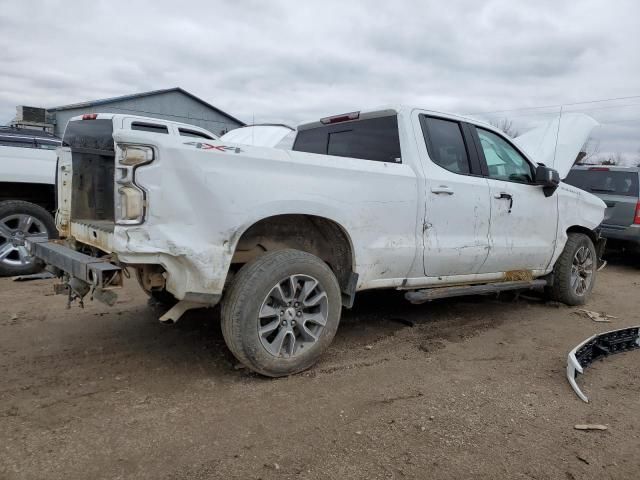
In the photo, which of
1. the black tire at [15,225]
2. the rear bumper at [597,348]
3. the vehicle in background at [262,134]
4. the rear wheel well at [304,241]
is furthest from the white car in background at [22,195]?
the rear bumper at [597,348]

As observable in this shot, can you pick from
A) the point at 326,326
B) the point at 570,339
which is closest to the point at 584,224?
the point at 570,339

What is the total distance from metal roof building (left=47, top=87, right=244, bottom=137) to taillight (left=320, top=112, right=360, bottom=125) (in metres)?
16.8

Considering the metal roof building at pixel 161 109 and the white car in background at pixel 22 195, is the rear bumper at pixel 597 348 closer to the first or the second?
the white car in background at pixel 22 195

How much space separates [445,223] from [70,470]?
10.3 feet

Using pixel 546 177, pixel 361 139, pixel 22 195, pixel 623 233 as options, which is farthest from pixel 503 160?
pixel 22 195

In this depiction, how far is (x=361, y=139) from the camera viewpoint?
4.42m

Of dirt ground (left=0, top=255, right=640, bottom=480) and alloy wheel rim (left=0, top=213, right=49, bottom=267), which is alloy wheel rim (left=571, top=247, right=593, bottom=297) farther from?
alloy wheel rim (left=0, top=213, right=49, bottom=267)

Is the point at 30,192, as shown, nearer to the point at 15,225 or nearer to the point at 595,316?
the point at 15,225

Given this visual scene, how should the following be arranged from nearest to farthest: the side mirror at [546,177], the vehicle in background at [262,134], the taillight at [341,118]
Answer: the taillight at [341,118], the side mirror at [546,177], the vehicle in background at [262,134]

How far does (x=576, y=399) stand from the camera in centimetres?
330

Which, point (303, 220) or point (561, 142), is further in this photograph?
point (561, 142)

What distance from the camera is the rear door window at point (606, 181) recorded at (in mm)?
8625

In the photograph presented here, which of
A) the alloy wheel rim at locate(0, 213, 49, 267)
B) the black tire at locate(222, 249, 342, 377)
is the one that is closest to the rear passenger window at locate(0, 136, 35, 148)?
the alloy wheel rim at locate(0, 213, 49, 267)

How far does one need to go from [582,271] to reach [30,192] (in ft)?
23.4
